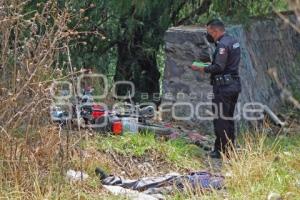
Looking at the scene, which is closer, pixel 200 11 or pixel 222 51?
pixel 222 51

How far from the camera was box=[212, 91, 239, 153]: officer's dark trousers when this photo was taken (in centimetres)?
843

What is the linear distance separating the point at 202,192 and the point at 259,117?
4.90 m

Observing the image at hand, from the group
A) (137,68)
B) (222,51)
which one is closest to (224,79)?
(222,51)

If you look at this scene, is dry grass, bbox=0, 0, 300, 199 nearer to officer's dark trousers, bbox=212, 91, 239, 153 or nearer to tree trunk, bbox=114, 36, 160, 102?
officer's dark trousers, bbox=212, 91, 239, 153

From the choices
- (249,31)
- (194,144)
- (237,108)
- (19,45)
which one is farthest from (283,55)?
(19,45)

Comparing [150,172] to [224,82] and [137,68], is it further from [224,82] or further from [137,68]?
[137,68]

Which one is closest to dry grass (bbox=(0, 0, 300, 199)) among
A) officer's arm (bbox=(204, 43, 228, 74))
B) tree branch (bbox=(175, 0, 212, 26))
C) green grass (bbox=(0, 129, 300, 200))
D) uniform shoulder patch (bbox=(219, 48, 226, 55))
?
green grass (bbox=(0, 129, 300, 200))

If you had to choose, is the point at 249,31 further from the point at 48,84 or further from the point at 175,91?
the point at 48,84

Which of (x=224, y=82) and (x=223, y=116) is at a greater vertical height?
(x=224, y=82)

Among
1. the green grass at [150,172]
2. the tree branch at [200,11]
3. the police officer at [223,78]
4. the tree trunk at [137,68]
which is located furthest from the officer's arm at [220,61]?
the tree trunk at [137,68]

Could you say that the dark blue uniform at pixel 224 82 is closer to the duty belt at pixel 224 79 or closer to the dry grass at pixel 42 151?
the duty belt at pixel 224 79

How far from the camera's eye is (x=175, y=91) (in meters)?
10.0

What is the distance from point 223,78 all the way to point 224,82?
2.0 inches

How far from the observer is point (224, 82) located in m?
8.36
